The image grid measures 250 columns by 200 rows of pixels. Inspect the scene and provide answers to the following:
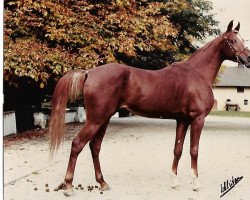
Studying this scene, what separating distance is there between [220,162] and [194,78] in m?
3.54

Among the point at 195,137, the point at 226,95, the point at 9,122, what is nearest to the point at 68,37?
the point at 9,122

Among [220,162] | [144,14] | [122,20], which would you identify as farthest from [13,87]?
[220,162]

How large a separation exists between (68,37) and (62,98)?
17.7ft

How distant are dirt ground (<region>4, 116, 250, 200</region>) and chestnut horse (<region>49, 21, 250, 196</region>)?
→ 40 centimetres

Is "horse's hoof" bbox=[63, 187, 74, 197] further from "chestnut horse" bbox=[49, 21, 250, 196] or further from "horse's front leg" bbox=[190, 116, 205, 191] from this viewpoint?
"horse's front leg" bbox=[190, 116, 205, 191]

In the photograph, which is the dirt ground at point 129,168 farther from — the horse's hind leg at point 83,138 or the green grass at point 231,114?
the green grass at point 231,114

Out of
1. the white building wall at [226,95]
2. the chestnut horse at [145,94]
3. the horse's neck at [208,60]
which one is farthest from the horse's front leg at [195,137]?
the white building wall at [226,95]

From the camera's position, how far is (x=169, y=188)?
695 cm

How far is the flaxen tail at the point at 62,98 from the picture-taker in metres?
6.07

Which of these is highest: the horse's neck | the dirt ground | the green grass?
the horse's neck

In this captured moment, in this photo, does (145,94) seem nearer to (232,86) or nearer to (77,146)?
(77,146)

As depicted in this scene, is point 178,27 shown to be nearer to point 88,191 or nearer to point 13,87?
point 13,87

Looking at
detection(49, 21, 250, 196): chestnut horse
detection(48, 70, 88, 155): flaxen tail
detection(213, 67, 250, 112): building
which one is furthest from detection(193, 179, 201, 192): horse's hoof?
detection(213, 67, 250, 112): building

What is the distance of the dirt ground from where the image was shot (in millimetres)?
6488
